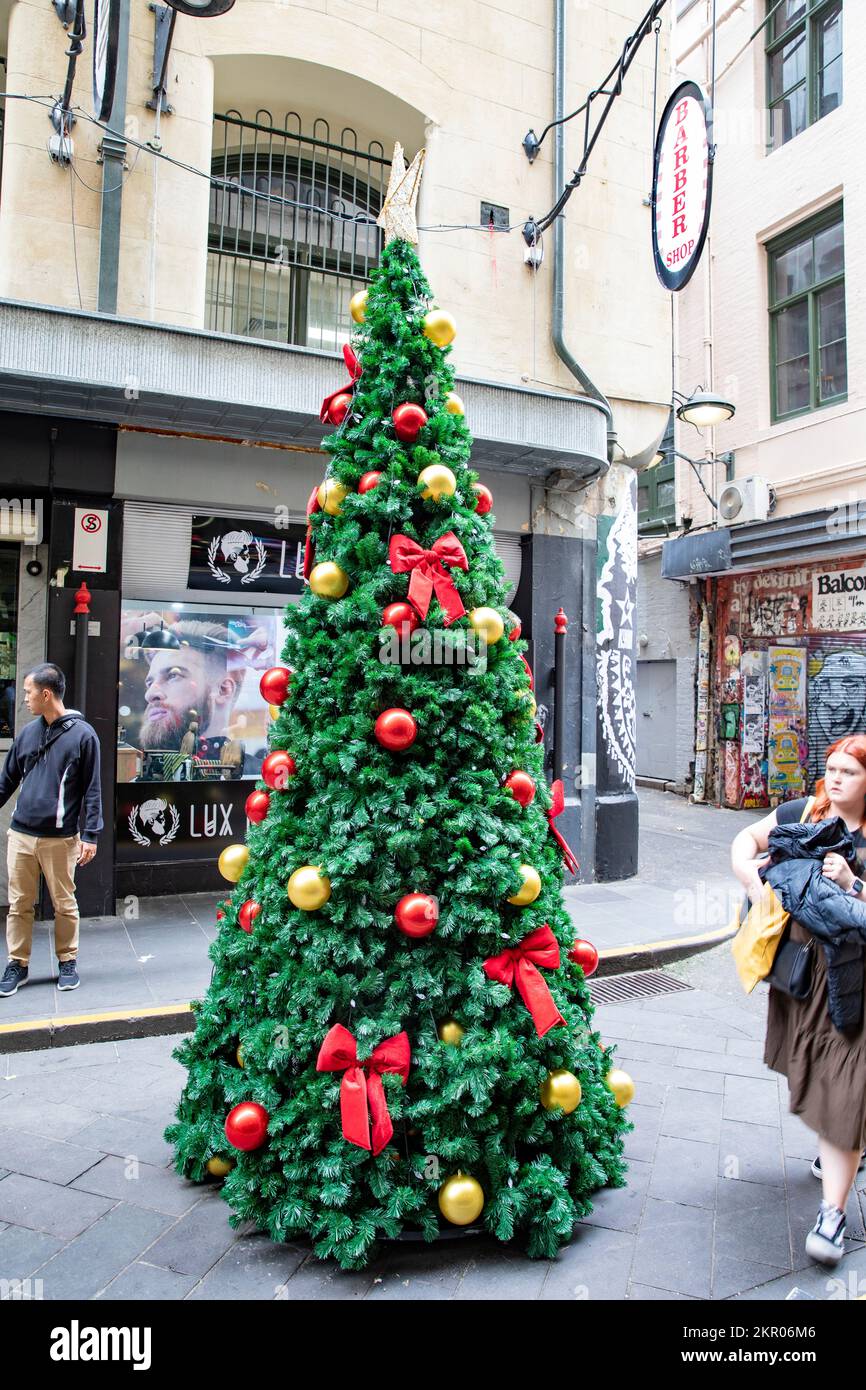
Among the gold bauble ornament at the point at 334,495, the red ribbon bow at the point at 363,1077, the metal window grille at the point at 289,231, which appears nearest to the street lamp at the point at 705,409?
the metal window grille at the point at 289,231

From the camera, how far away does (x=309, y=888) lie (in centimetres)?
277

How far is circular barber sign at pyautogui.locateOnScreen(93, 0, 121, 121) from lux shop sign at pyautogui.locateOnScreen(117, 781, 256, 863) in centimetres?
528

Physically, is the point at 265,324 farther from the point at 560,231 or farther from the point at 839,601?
the point at 839,601

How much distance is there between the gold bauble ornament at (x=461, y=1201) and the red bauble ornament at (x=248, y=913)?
3.58 ft

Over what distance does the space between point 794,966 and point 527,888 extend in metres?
0.97

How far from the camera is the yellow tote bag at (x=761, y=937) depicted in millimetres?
2994

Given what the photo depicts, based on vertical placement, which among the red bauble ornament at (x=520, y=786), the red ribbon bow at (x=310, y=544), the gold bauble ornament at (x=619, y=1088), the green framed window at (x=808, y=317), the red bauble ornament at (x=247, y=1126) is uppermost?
the green framed window at (x=808, y=317)

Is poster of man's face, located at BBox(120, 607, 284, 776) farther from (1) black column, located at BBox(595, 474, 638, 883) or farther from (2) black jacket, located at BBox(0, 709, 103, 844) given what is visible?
(1) black column, located at BBox(595, 474, 638, 883)

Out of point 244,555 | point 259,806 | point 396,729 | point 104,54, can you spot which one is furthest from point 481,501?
point 244,555

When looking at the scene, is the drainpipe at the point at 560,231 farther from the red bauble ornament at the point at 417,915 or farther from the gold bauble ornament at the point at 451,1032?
the gold bauble ornament at the point at 451,1032

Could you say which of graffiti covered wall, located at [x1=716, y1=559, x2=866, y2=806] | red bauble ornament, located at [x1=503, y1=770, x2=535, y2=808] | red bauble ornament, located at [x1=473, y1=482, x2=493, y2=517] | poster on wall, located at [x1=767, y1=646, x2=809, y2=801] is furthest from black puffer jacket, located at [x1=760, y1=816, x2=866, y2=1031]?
poster on wall, located at [x1=767, y1=646, x2=809, y2=801]

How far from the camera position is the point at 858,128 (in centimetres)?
1243

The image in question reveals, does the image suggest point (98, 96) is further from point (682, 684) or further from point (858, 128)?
point (682, 684)

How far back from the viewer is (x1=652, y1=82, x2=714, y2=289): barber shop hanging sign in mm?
6625
